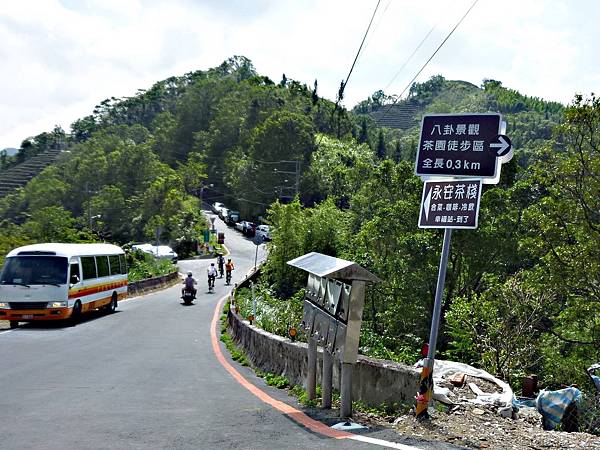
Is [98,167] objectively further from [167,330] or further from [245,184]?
[167,330]

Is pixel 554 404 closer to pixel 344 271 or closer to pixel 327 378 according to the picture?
pixel 327 378

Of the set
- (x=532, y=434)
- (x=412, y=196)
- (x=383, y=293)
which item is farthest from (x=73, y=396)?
(x=412, y=196)

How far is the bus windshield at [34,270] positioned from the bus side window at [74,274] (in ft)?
1.00

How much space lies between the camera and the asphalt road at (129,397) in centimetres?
594

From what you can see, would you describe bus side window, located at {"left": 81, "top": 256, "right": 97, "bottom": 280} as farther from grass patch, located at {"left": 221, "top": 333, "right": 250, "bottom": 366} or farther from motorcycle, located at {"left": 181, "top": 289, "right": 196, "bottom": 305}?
motorcycle, located at {"left": 181, "top": 289, "right": 196, "bottom": 305}

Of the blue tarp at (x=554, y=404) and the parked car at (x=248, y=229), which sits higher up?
the parked car at (x=248, y=229)

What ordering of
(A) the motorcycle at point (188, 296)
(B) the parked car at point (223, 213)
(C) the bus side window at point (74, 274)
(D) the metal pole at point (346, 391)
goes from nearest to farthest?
(D) the metal pole at point (346, 391)
(C) the bus side window at point (74, 274)
(A) the motorcycle at point (188, 296)
(B) the parked car at point (223, 213)

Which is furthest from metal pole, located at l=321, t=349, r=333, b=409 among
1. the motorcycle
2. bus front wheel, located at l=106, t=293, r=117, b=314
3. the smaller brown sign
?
the motorcycle

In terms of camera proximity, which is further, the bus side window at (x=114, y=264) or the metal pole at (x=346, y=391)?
the bus side window at (x=114, y=264)

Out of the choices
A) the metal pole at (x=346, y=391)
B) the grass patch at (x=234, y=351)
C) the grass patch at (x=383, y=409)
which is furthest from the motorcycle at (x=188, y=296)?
the metal pole at (x=346, y=391)

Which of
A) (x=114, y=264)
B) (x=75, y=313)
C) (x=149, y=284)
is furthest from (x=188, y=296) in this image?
(x=75, y=313)

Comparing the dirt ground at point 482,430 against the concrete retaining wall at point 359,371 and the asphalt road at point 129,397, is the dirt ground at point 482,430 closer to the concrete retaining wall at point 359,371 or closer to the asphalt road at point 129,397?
the concrete retaining wall at point 359,371

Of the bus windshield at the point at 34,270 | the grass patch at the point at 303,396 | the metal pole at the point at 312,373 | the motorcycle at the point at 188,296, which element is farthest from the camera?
the motorcycle at the point at 188,296

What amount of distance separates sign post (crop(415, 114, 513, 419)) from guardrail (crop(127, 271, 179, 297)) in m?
27.2
